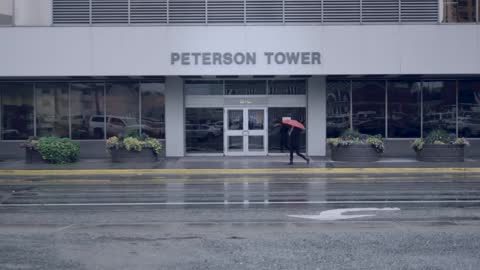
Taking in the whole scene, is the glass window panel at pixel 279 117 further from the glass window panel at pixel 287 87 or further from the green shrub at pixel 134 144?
the green shrub at pixel 134 144

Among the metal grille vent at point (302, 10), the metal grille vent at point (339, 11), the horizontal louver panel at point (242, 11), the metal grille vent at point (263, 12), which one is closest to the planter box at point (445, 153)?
the horizontal louver panel at point (242, 11)

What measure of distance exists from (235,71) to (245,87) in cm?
246

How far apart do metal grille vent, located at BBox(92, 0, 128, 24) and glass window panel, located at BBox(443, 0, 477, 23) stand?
39.8 ft

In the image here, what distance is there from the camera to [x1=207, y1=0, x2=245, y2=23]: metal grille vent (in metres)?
24.9

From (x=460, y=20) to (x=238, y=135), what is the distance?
9622 millimetres

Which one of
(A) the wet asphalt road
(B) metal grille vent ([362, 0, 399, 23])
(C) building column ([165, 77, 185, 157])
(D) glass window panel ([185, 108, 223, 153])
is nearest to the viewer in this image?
(A) the wet asphalt road

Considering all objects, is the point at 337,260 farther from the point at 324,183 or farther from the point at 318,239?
the point at 324,183

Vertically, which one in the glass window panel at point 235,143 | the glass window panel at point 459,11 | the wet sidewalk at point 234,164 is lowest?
the wet sidewalk at point 234,164

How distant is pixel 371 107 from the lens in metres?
26.5

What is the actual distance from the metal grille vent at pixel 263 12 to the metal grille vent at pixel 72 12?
6.18 metres

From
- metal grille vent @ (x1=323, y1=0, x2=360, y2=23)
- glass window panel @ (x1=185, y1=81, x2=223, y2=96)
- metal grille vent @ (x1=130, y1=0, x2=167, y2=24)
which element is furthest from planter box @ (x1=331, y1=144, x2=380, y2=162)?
metal grille vent @ (x1=130, y1=0, x2=167, y2=24)

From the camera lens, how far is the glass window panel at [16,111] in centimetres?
2666

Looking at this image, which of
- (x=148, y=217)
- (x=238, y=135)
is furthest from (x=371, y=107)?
(x=148, y=217)

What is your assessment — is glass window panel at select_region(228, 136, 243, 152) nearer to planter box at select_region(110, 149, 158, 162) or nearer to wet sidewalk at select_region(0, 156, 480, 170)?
wet sidewalk at select_region(0, 156, 480, 170)
